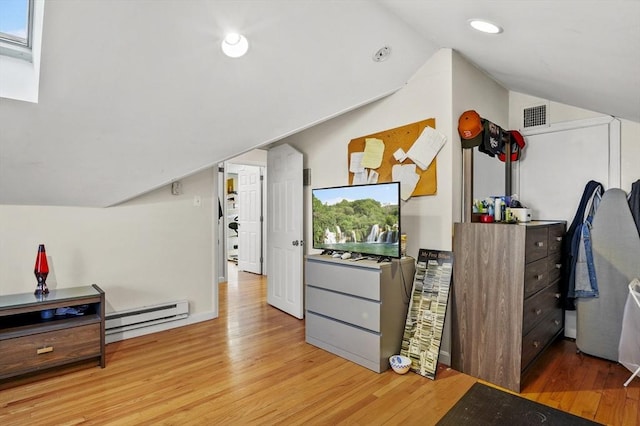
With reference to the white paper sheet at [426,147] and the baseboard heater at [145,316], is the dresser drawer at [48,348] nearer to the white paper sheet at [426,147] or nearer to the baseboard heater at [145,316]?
the baseboard heater at [145,316]

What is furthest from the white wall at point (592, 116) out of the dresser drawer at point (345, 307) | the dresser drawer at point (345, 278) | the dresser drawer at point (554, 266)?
the dresser drawer at point (345, 307)

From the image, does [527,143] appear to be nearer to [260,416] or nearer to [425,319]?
[425,319]

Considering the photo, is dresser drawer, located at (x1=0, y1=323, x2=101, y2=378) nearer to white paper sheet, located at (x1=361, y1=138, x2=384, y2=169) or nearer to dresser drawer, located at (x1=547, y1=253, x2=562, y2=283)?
white paper sheet, located at (x1=361, y1=138, x2=384, y2=169)

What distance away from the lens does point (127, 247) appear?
3297mm

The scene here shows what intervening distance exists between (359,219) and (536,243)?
4.30ft

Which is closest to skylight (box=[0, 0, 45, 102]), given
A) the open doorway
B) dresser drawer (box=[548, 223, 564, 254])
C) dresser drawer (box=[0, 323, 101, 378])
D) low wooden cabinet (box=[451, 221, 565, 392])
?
dresser drawer (box=[0, 323, 101, 378])

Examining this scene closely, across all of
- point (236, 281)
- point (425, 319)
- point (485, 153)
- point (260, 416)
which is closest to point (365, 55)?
point (485, 153)

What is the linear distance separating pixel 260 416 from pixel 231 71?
82.9 inches

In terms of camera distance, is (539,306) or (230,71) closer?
(230,71)

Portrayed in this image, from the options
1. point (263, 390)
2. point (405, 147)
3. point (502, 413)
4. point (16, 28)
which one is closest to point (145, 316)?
point (263, 390)

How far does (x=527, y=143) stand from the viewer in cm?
346

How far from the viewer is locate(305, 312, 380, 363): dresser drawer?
263cm

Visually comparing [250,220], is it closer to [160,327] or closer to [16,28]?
[160,327]

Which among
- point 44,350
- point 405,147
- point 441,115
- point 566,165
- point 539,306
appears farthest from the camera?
point 566,165
